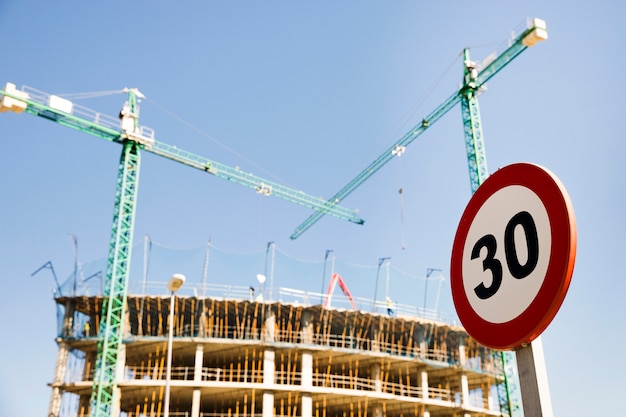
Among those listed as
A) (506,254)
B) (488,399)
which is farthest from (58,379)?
(506,254)

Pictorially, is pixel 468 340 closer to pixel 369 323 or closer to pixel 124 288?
pixel 369 323

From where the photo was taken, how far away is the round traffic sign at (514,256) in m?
3.37

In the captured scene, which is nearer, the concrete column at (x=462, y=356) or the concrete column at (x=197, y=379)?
the concrete column at (x=197, y=379)

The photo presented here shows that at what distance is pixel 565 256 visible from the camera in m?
3.30

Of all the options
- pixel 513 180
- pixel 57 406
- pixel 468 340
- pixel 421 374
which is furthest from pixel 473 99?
pixel 513 180

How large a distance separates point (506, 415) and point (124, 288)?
27.7 meters

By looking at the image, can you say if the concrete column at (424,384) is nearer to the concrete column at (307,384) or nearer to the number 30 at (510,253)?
the concrete column at (307,384)

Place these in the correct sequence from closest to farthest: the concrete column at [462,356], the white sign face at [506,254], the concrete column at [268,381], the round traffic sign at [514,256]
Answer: the round traffic sign at [514,256], the white sign face at [506,254], the concrete column at [268,381], the concrete column at [462,356]

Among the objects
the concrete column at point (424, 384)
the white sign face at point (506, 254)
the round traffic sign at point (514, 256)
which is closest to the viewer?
the round traffic sign at point (514, 256)

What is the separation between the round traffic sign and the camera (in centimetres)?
337

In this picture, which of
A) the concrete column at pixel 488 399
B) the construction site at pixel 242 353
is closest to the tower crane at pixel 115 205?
the construction site at pixel 242 353

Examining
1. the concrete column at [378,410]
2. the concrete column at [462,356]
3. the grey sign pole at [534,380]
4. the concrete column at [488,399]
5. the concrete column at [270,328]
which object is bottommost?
the grey sign pole at [534,380]

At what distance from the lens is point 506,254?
12.2 feet

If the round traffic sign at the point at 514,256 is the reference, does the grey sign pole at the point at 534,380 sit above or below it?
below
